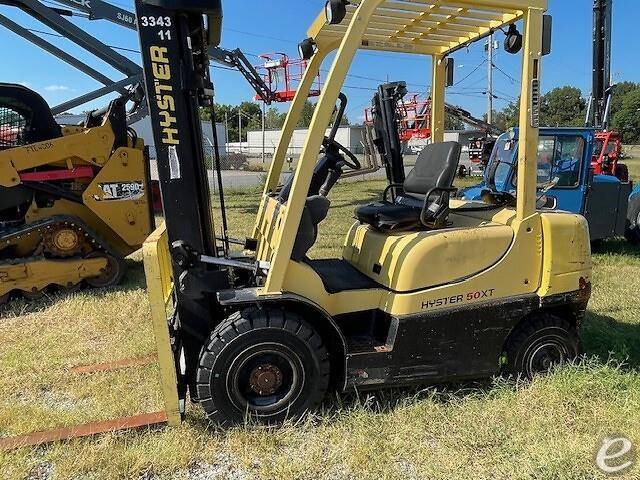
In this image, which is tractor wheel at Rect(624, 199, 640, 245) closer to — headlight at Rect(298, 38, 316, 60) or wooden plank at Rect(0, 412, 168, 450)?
headlight at Rect(298, 38, 316, 60)

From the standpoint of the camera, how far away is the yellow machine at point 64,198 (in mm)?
6223

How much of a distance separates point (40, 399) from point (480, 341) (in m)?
3.13

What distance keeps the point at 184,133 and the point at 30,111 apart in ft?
14.4

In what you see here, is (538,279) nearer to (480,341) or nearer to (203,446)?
(480,341)

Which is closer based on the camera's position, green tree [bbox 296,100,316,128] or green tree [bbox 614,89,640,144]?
green tree [bbox 296,100,316,128]

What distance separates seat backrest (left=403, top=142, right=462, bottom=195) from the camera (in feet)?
12.2

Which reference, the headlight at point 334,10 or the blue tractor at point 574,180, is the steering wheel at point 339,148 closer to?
the headlight at point 334,10

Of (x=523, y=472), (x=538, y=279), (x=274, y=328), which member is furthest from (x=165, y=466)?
(x=538, y=279)

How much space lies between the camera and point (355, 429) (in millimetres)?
3293

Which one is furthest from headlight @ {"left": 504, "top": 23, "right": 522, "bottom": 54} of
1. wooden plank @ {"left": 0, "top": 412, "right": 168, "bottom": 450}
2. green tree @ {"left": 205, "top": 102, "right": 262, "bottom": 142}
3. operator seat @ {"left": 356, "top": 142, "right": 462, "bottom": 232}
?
green tree @ {"left": 205, "top": 102, "right": 262, "bottom": 142}

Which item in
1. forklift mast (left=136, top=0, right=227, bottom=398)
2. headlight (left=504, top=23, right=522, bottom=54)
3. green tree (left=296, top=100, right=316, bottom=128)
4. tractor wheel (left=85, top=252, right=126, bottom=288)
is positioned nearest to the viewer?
forklift mast (left=136, top=0, right=227, bottom=398)

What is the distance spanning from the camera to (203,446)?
315 centimetres

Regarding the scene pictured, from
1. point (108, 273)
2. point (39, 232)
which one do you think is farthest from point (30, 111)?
point (108, 273)

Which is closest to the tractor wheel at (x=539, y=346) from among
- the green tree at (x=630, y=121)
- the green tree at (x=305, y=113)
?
the green tree at (x=305, y=113)
